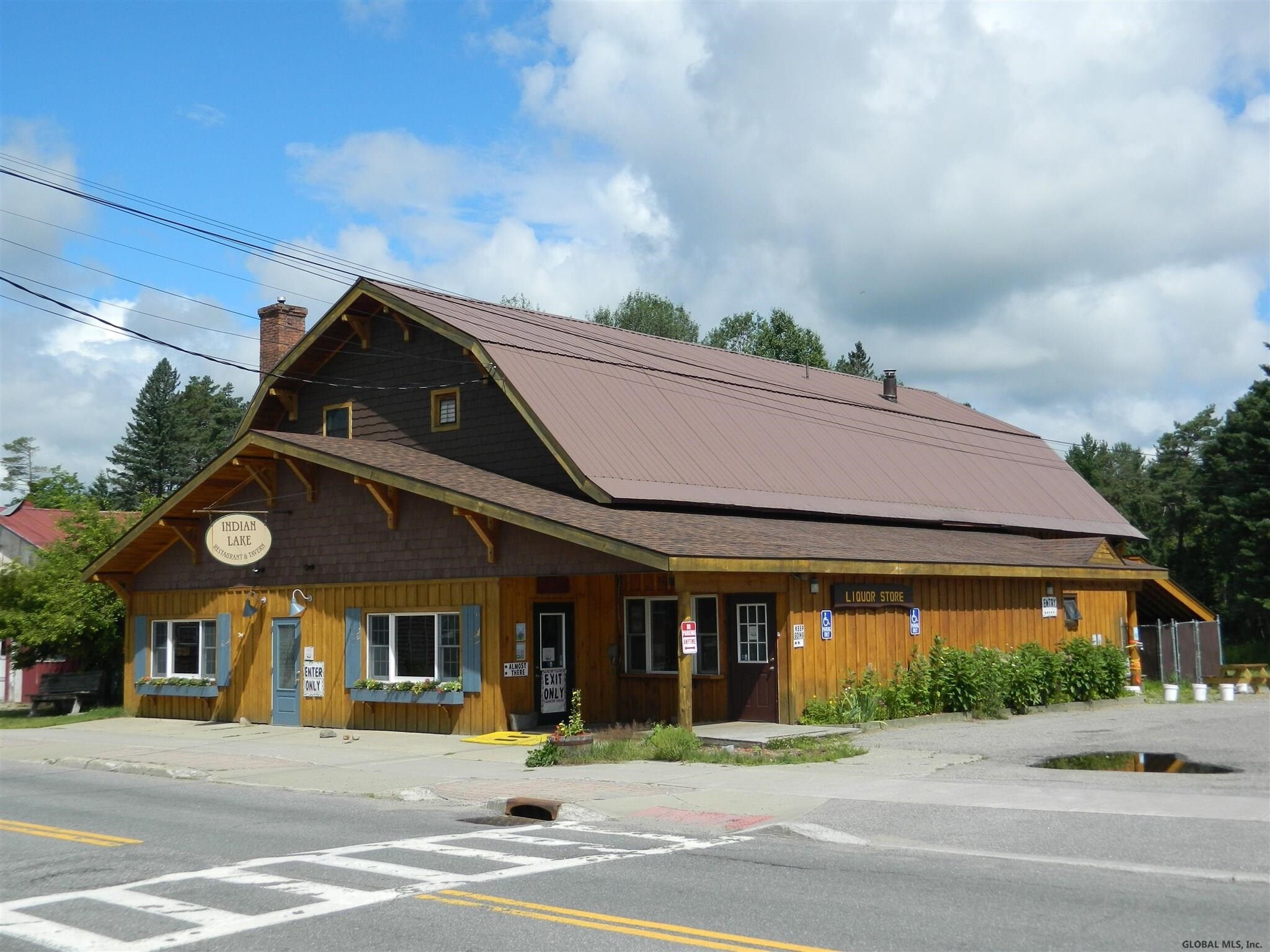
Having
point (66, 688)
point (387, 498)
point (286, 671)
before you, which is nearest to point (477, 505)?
point (387, 498)

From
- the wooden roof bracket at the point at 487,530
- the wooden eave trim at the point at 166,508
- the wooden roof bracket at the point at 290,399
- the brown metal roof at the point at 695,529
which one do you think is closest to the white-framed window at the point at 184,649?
the wooden eave trim at the point at 166,508

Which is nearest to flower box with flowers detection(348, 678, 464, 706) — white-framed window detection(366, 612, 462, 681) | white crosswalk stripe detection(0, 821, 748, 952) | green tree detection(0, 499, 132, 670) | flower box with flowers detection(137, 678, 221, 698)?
white-framed window detection(366, 612, 462, 681)

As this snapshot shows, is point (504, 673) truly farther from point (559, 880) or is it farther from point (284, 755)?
point (559, 880)

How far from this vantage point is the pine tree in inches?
3735

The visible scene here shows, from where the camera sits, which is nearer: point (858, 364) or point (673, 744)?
point (673, 744)

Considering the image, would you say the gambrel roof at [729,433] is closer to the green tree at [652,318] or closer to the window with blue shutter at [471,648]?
the window with blue shutter at [471,648]

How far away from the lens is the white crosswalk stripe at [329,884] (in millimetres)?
8289

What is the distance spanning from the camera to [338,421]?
96.7 feet

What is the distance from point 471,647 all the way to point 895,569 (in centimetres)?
744

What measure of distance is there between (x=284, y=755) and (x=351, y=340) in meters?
11.9

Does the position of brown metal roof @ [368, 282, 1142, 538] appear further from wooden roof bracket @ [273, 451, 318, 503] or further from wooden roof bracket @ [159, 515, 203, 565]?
wooden roof bracket @ [159, 515, 203, 565]

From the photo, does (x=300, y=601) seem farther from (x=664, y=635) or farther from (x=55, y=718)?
(x=55, y=718)

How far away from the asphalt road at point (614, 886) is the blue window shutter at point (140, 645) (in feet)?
51.2

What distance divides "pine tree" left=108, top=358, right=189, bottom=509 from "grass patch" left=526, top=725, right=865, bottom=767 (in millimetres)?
82378
